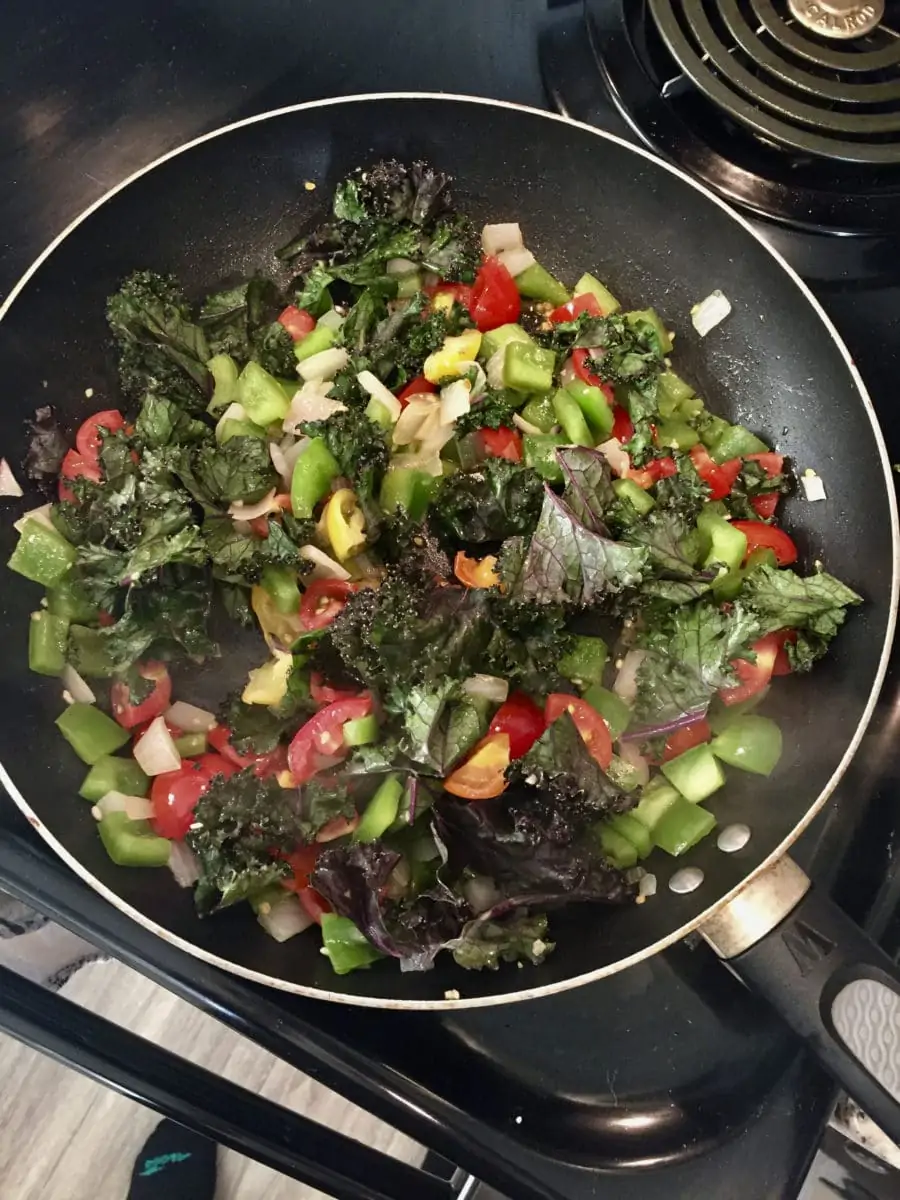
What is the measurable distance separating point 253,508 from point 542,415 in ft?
1.76

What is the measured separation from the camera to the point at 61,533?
4.95 ft

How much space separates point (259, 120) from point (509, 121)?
46 centimetres

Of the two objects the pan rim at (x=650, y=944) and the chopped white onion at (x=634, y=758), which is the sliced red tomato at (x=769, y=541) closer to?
the pan rim at (x=650, y=944)

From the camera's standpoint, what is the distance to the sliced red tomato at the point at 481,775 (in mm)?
1391

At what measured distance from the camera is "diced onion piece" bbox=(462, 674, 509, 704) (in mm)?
1438

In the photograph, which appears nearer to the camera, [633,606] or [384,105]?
[633,606]

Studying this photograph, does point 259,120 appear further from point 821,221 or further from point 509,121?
point 821,221

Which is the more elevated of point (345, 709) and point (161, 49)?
point (161, 49)

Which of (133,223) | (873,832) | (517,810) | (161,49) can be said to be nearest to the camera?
(517,810)

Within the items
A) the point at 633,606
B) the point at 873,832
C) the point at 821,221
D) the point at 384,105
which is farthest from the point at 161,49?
the point at 873,832

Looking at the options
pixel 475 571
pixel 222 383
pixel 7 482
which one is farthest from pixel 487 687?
pixel 7 482

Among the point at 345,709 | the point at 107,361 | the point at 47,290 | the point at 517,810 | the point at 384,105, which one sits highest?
the point at 384,105

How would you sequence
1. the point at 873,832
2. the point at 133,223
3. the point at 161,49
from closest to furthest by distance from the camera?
the point at 873,832, the point at 133,223, the point at 161,49

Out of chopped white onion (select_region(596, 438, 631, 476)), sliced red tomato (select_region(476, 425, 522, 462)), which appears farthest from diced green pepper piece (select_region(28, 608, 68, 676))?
chopped white onion (select_region(596, 438, 631, 476))
